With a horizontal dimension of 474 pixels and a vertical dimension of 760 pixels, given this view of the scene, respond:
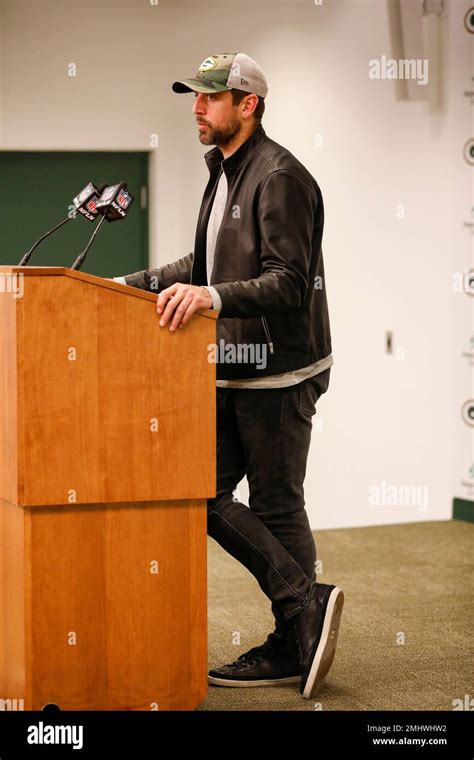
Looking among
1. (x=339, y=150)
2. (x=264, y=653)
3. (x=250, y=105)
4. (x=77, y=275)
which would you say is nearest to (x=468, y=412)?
(x=339, y=150)

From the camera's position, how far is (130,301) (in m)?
2.33

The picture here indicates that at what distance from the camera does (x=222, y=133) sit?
2.80 m

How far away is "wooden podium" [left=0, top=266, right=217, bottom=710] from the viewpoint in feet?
7.50

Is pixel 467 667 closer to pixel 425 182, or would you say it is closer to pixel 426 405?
pixel 426 405

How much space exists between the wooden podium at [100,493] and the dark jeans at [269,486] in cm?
30

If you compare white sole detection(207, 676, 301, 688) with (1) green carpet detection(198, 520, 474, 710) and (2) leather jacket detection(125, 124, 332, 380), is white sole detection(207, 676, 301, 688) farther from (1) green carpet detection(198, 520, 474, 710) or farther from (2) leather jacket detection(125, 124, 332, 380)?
(2) leather jacket detection(125, 124, 332, 380)

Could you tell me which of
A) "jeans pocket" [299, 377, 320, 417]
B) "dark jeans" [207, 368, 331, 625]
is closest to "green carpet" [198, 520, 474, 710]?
"dark jeans" [207, 368, 331, 625]

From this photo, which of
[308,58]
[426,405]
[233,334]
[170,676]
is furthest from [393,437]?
[170,676]

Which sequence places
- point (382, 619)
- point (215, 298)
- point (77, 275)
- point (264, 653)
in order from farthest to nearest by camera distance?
1. point (382, 619)
2. point (264, 653)
3. point (215, 298)
4. point (77, 275)

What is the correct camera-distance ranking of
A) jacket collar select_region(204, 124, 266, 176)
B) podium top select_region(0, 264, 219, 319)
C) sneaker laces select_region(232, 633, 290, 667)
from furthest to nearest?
sneaker laces select_region(232, 633, 290, 667) → jacket collar select_region(204, 124, 266, 176) → podium top select_region(0, 264, 219, 319)

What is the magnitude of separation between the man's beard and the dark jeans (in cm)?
63

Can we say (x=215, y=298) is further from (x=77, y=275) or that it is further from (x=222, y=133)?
(x=222, y=133)

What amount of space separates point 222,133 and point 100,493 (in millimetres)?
995

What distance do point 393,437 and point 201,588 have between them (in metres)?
3.01
